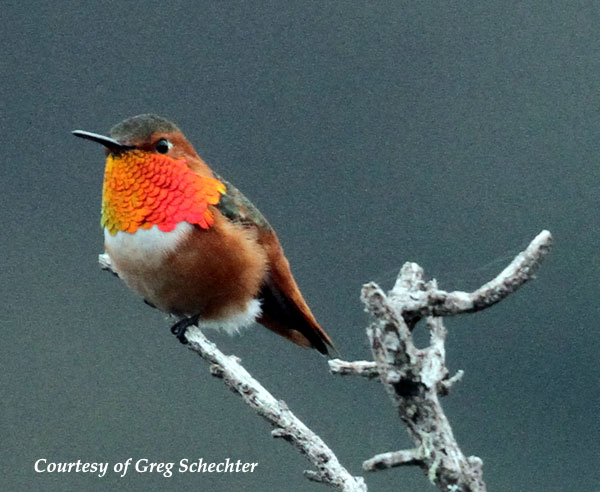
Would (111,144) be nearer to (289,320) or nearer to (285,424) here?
(289,320)

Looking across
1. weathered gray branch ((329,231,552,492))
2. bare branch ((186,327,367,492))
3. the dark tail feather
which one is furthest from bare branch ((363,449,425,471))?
the dark tail feather

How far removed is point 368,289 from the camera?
1.12 metres

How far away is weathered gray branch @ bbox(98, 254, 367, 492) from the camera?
4.42 ft

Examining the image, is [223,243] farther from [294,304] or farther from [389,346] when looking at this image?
[389,346]

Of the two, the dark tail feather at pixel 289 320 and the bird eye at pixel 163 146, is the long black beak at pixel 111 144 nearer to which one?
the bird eye at pixel 163 146

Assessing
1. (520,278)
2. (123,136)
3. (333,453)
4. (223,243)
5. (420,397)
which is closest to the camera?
(520,278)

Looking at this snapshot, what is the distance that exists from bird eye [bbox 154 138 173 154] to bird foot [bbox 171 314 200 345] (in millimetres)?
368

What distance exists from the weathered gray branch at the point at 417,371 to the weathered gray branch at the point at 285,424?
175 mm

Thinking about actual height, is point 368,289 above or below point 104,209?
below

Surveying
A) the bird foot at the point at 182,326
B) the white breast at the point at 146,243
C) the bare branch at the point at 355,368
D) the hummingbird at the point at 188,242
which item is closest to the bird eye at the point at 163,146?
the hummingbird at the point at 188,242

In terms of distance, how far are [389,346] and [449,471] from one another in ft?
0.58

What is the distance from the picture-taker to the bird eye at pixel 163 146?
1885mm

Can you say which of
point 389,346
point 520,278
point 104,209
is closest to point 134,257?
point 104,209

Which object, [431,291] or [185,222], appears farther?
[185,222]
